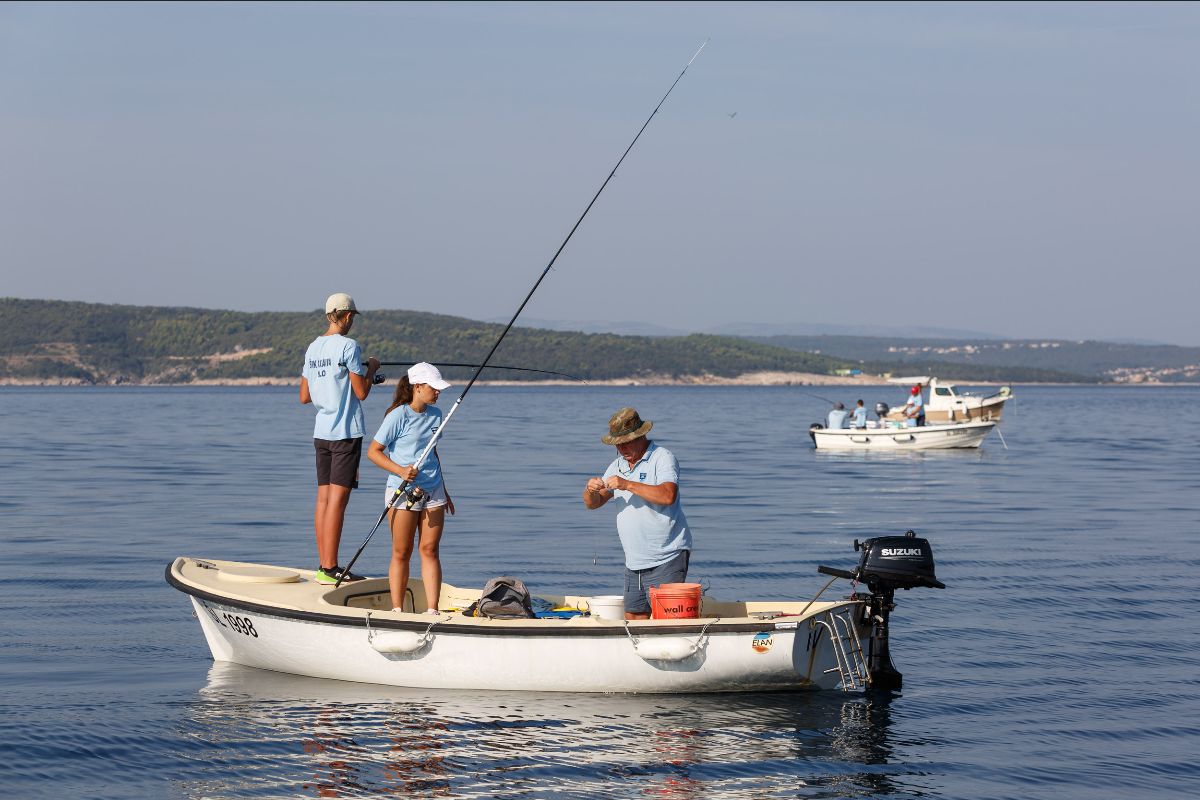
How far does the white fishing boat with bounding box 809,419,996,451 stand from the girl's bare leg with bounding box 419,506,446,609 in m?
36.7

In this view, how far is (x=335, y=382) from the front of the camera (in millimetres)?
10781

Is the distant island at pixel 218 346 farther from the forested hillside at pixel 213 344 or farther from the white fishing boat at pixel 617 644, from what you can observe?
the white fishing boat at pixel 617 644

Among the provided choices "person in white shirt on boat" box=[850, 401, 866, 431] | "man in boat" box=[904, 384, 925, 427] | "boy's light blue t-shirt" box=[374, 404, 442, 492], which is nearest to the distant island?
"man in boat" box=[904, 384, 925, 427]

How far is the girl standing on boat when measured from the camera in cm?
1006

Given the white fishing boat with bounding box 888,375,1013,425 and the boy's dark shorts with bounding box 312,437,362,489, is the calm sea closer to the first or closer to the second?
the boy's dark shorts with bounding box 312,437,362,489

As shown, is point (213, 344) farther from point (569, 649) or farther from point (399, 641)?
point (569, 649)

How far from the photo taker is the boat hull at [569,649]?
967cm

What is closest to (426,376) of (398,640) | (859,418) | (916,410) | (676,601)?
(398,640)

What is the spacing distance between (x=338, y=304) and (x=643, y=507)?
271cm

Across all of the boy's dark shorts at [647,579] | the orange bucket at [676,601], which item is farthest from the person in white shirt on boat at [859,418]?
the orange bucket at [676,601]

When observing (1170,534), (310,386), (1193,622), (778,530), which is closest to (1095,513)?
(1170,534)

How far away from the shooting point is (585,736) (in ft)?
30.5

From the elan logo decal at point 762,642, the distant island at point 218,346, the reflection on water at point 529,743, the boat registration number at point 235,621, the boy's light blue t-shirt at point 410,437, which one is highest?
the distant island at point 218,346

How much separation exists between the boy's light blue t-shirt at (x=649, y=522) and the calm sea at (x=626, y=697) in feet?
3.33
